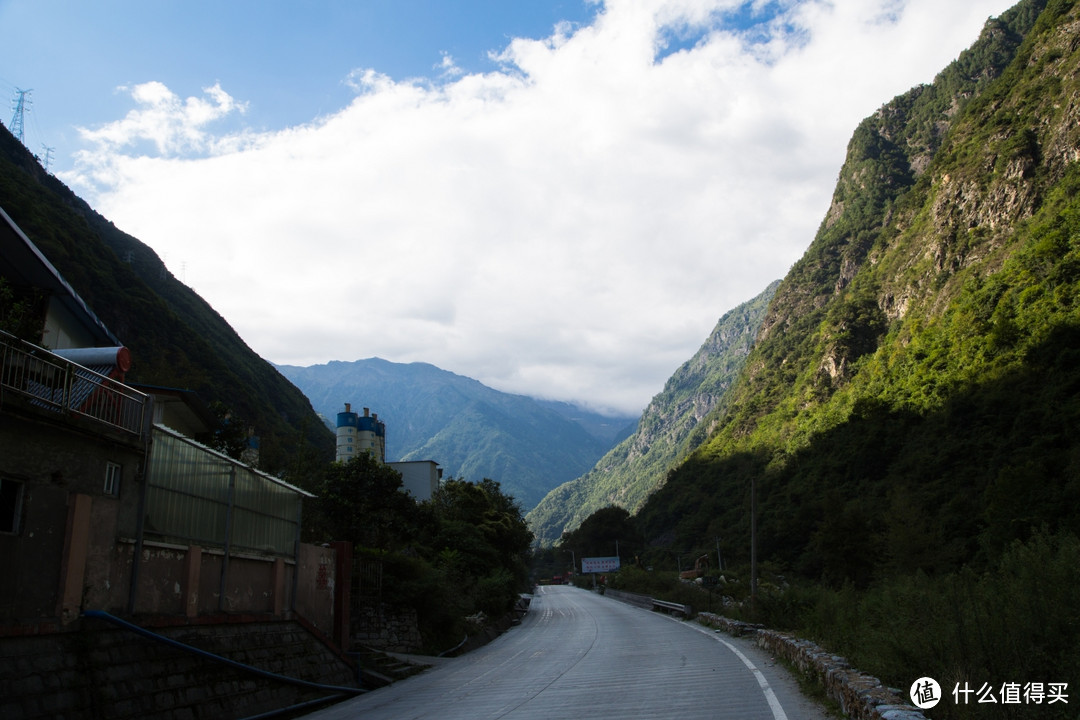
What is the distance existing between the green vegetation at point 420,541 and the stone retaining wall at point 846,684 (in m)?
11.9

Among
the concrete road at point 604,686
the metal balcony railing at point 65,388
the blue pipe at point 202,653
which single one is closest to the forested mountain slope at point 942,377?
the concrete road at point 604,686

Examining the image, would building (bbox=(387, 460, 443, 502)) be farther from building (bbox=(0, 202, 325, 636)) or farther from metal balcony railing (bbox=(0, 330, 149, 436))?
metal balcony railing (bbox=(0, 330, 149, 436))

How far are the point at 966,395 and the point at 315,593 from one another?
6702 centimetres

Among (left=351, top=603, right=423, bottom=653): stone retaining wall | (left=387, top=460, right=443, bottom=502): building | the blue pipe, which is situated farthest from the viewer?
(left=387, top=460, right=443, bottom=502): building

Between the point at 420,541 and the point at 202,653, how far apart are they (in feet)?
87.6

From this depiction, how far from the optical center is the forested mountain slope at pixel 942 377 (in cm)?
4775

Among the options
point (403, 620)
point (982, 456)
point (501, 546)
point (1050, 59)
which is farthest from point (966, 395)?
point (403, 620)

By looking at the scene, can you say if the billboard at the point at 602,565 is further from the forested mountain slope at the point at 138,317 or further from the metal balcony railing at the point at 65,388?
the metal balcony railing at the point at 65,388

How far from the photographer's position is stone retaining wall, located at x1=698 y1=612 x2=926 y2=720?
7.91m

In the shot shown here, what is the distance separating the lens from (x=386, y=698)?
14.9 metres

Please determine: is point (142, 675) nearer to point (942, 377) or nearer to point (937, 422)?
point (937, 422)

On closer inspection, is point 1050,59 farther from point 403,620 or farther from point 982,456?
point 403,620

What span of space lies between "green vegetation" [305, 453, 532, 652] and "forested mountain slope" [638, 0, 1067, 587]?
19132mm

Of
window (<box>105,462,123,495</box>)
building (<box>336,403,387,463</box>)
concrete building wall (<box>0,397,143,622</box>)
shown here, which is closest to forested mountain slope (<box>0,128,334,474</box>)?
building (<box>336,403,387,463</box>)
